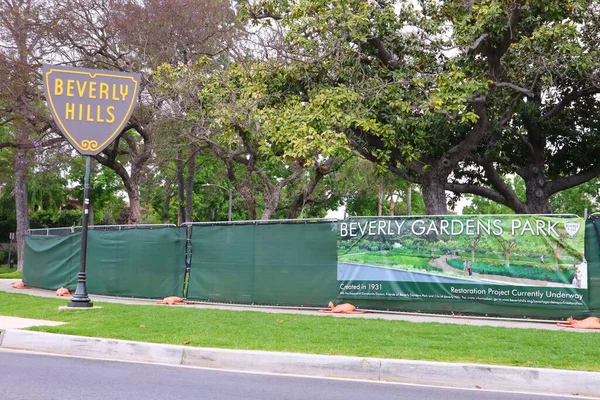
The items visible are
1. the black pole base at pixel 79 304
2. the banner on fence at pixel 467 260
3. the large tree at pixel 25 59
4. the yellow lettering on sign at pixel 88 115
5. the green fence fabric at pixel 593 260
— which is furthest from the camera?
the large tree at pixel 25 59

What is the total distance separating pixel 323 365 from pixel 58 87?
9.15 meters

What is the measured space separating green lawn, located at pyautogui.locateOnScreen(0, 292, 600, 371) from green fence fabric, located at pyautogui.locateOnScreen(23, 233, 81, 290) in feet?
14.8

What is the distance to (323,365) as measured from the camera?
7.85 m

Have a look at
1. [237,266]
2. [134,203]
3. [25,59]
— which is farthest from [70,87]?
[134,203]

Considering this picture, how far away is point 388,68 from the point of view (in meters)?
18.6

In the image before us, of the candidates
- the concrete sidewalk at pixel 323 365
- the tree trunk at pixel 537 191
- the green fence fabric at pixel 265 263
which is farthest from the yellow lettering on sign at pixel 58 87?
the tree trunk at pixel 537 191

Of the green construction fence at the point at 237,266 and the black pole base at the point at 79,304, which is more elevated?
the green construction fence at the point at 237,266

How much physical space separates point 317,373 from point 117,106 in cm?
858

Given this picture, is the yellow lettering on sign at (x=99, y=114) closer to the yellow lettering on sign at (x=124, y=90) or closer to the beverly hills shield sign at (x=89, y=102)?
the beverly hills shield sign at (x=89, y=102)

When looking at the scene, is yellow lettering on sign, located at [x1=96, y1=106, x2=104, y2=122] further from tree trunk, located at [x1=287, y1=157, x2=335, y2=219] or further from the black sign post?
tree trunk, located at [x1=287, y1=157, x2=335, y2=219]

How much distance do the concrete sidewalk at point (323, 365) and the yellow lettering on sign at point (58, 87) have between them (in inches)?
213

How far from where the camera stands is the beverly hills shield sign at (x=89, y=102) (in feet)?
44.0

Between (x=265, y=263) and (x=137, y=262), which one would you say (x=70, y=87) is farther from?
(x=265, y=263)

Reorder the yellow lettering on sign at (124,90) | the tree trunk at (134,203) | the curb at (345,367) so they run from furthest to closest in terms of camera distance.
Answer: the tree trunk at (134,203) < the yellow lettering on sign at (124,90) < the curb at (345,367)
